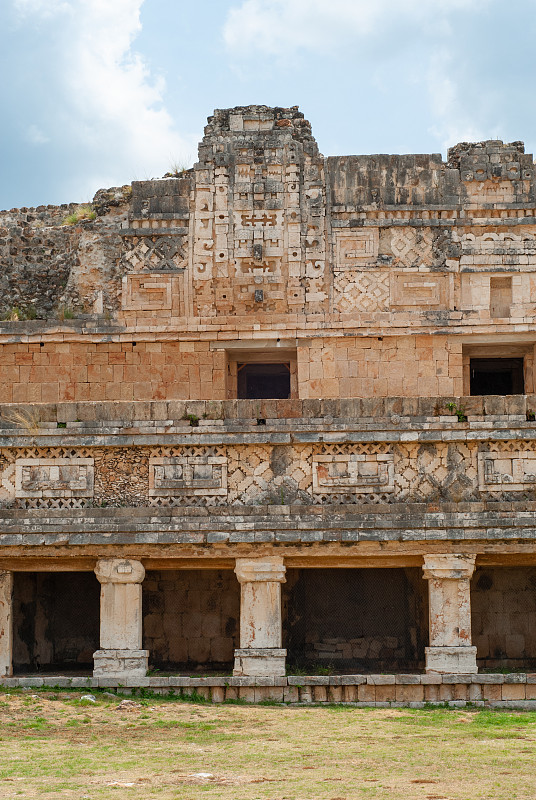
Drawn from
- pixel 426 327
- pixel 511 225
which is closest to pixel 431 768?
pixel 426 327

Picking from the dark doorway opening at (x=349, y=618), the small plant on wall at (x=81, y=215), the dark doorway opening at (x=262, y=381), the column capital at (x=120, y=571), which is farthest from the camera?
the dark doorway opening at (x=262, y=381)

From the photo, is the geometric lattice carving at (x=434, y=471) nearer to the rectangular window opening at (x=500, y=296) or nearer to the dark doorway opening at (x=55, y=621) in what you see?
the rectangular window opening at (x=500, y=296)

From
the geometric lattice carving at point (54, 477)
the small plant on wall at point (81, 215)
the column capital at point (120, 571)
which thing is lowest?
the column capital at point (120, 571)

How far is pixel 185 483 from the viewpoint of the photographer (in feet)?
43.0

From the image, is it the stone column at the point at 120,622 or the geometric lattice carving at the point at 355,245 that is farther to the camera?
the geometric lattice carving at the point at 355,245

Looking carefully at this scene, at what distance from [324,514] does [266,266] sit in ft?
20.4

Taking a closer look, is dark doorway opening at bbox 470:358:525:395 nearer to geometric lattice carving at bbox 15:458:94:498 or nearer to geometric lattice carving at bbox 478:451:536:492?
geometric lattice carving at bbox 478:451:536:492

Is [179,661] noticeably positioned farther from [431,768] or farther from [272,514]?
[431,768]

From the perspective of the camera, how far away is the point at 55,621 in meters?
15.9

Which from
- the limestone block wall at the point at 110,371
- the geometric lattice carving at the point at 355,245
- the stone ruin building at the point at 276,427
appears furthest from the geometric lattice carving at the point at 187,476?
the geometric lattice carving at the point at 355,245

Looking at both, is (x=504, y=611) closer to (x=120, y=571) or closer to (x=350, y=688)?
(x=350, y=688)

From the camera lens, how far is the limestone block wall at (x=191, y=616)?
639 inches

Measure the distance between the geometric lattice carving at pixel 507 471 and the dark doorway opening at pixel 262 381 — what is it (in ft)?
22.2

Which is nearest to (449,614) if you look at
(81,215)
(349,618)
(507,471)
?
(507,471)
